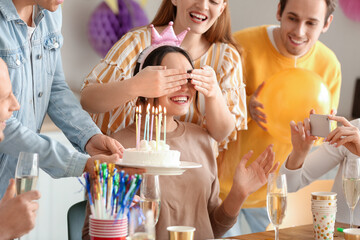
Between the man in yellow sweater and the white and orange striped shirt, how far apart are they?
9.8 inches

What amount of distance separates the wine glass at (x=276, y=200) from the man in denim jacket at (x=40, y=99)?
456 mm

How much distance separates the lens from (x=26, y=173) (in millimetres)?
1332

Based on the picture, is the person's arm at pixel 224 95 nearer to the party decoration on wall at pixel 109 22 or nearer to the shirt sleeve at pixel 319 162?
the shirt sleeve at pixel 319 162

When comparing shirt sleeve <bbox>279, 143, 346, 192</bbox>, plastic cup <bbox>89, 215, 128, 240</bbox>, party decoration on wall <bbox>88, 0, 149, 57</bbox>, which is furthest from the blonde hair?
plastic cup <bbox>89, 215, 128, 240</bbox>

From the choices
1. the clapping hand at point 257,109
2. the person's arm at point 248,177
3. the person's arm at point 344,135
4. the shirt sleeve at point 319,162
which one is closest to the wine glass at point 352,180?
the person's arm at point 248,177

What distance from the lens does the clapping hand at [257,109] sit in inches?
104

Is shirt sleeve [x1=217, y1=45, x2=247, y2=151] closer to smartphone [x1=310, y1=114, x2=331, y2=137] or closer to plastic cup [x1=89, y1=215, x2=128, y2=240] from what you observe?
smartphone [x1=310, y1=114, x2=331, y2=137]

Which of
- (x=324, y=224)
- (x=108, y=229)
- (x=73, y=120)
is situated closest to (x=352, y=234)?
(x=324, y=224)

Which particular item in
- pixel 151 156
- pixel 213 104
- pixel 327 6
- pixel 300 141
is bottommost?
pixel 151 156

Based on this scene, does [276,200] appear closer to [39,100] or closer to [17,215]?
[17,215]

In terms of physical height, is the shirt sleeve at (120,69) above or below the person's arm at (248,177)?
above

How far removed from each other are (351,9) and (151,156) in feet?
9.49

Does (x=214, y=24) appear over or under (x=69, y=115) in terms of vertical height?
over

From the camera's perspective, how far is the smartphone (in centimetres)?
218
